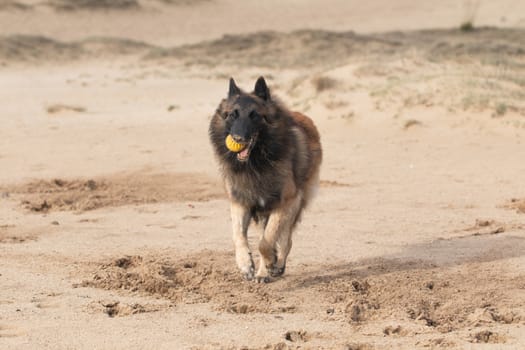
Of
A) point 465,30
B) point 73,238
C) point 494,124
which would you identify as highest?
point 465,30

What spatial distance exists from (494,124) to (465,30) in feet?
84.7

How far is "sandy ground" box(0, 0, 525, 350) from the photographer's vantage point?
20.2 ft

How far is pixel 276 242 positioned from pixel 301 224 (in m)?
2.28

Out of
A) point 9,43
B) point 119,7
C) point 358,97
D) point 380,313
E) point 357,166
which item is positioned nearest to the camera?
point 380,313

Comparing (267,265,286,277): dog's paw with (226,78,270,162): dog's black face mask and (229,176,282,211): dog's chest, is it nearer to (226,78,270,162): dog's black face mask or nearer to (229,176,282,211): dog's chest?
(229,176,282,211): dog's chest

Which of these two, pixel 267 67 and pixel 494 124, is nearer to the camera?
pixel 494 124

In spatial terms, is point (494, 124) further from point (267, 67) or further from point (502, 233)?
point (267, 67)

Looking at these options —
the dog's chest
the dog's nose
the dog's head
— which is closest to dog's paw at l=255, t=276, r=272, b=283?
the dog's chest

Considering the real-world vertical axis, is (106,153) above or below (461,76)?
below

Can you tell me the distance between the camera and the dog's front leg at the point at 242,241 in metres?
7.12

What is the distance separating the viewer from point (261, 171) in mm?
Result: 7230

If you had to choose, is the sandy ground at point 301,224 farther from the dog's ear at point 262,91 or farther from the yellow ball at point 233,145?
the dog's ear at point 262,91

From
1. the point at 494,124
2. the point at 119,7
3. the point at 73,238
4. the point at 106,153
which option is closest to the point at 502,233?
the point at 73,238

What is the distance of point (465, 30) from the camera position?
129 feet
